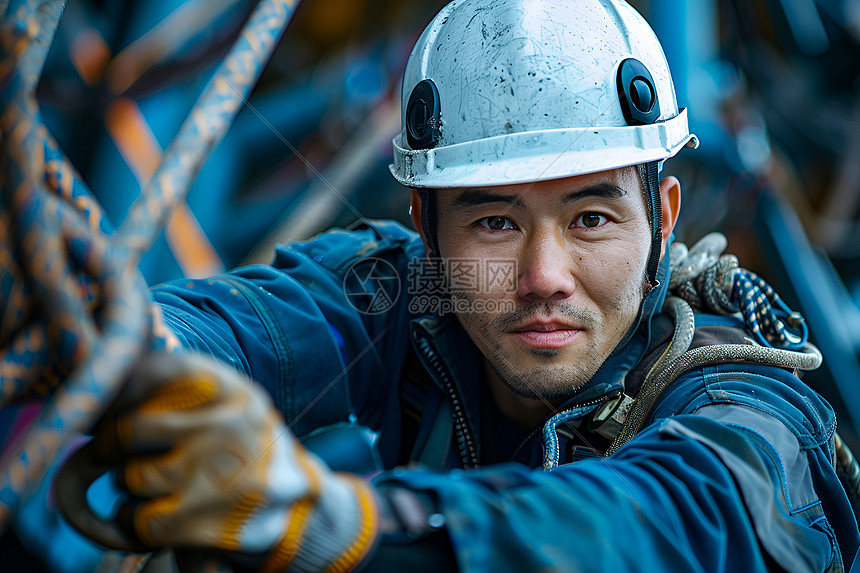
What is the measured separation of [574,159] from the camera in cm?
137

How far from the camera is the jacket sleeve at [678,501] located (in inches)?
31.6

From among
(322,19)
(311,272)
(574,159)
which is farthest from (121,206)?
(574,159)

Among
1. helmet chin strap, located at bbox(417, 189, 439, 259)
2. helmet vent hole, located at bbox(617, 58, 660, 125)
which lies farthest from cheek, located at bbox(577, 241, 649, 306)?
helmet chin strap, located at bbox(417, 189, 439, 259)

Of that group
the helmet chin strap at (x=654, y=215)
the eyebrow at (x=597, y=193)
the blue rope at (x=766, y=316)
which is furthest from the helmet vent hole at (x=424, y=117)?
the blue rope at (x=766, y=316)

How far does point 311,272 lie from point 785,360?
41.8 inches

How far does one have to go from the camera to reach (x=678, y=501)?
900mm

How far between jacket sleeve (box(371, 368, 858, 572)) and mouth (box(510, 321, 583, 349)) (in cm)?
27

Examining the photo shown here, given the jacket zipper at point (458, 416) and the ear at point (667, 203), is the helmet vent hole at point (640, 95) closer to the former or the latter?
the ear at point (667, 203)

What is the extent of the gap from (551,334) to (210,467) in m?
0.86

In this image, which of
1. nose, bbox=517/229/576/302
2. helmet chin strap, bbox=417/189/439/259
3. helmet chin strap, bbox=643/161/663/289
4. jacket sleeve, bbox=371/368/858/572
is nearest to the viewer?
jacket sleeve, bbox=371/368/858/572

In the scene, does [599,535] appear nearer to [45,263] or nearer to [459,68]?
[45,263]

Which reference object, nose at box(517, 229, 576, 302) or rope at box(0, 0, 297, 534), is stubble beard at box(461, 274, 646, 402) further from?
rope at box(0, 0, 297, 534)

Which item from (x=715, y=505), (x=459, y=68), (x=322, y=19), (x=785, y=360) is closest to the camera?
(x=715, y=505)

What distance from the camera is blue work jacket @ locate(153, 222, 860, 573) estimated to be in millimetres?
822
